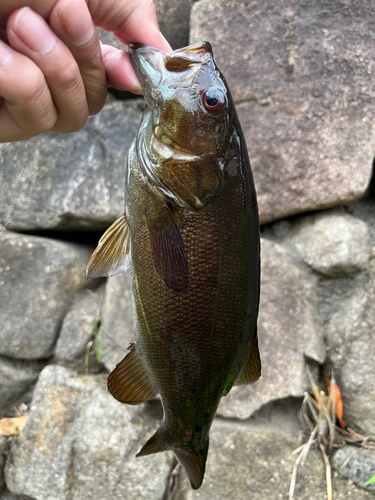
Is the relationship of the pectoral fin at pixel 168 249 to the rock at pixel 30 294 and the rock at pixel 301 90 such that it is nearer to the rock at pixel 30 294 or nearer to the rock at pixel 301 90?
the rock at pixel 301 90

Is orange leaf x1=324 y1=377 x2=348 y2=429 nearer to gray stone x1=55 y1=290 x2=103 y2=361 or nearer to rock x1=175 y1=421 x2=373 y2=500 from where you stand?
rock x1=175 y1=421 x2=373 y2=500

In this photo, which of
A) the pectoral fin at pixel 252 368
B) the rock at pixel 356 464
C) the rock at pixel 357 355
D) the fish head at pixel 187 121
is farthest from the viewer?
the rock at pixel 357 355

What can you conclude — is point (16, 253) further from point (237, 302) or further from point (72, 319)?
point (237, 302)

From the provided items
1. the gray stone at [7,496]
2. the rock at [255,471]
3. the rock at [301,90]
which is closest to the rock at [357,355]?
the rock at [255,471]

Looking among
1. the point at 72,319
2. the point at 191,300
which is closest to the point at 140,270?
the point at 191,300

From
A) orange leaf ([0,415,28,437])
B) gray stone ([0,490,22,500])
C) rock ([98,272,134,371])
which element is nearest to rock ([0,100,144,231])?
rock ([98,272,134,371])
